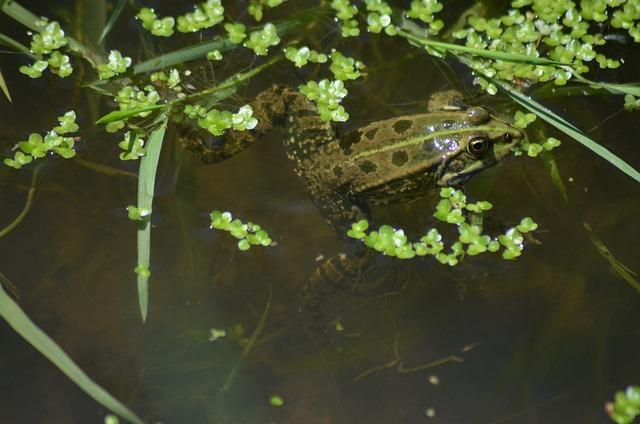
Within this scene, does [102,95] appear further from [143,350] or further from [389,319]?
[389,319]

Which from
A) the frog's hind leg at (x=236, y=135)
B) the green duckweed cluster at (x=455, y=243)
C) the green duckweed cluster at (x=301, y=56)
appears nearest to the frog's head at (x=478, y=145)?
the green duckweed cluster at (x=455, y=243)

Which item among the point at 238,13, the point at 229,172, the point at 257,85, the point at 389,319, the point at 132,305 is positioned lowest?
the point at 389,319

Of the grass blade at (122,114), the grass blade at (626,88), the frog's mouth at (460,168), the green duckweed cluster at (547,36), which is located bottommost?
the frog's mouth at (460,168)

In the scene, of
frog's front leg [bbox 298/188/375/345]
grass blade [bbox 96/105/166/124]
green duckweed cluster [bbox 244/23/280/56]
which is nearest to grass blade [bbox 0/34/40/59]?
grass blade [bbox 96/105/166/124]

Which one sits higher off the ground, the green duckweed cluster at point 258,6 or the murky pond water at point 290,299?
the green duckweed cluster at point 258,6

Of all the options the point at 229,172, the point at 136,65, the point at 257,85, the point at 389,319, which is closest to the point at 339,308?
the point at 389,319

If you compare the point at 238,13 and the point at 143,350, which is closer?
the point at 143,350

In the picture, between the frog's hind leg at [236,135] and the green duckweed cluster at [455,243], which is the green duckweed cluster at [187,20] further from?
the green duckweed cluster at [455,243]
